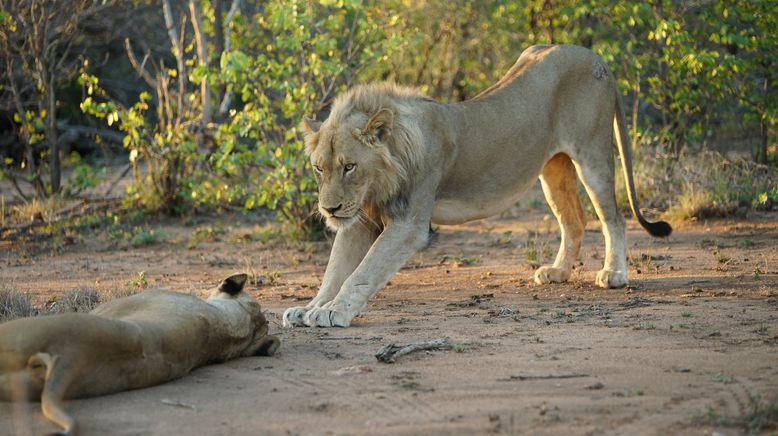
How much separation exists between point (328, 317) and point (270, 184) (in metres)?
3.43

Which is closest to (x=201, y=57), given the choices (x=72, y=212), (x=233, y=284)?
(x=72, y=212)

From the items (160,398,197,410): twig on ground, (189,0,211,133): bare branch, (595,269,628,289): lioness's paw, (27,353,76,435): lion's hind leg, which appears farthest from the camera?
(189,0,211,133): bare branch

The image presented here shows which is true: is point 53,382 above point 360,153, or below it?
below

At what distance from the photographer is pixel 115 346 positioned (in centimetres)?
357

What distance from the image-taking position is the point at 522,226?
8.96 meters

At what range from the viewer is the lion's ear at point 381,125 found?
5.32 meters

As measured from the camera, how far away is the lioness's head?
17.4ft

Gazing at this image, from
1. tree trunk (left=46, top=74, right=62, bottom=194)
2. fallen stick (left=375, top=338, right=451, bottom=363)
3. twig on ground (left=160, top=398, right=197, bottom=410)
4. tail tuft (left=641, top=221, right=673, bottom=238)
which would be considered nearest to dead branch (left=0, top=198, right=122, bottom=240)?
tree trunk (left=46, top=74, right=62, bottom=194)

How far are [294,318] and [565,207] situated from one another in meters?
→ 2.29

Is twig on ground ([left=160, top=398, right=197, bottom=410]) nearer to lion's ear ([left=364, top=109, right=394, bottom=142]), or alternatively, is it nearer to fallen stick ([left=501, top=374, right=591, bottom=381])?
fallen stick ([left=501, top=374, right=591, bottom=381])

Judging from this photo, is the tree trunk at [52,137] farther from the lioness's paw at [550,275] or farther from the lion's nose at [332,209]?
the lioness's paw at [550,275]

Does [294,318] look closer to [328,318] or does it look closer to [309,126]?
[328,318]

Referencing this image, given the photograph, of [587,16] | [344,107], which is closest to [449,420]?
[344,107]

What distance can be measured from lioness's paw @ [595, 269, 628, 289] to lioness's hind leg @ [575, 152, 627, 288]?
0.04 meters
